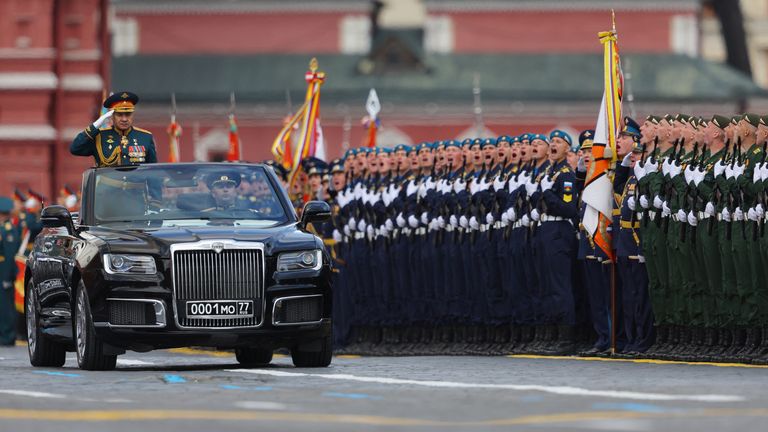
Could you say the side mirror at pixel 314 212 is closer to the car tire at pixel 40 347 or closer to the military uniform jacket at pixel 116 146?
the military uniform jacket at pixel 116 146

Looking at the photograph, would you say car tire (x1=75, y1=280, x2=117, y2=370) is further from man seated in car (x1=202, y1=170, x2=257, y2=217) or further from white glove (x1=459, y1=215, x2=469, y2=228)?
white glove (x1=459, y1=215, x2=469, y2=228)

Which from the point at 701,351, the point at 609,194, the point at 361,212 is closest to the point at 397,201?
the point at 361,212

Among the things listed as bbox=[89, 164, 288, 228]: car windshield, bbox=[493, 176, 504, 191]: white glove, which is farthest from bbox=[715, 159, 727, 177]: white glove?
bbox=[493, 176, 504, 191]: white glove

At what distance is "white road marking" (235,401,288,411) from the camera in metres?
14.1

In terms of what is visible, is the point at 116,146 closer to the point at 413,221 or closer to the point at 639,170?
the point at 639,170

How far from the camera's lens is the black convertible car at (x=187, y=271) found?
1825 centimetres

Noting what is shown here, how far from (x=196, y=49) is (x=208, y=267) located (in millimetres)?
56387

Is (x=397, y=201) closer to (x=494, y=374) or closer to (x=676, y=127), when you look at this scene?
(x=676, y=127)

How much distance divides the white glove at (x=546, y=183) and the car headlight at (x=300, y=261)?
162 inches

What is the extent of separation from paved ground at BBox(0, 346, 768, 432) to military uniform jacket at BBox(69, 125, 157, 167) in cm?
204

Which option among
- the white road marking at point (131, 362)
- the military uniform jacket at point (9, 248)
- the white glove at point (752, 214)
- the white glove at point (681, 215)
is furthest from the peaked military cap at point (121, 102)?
the military uniform jacket at point (9, 248)

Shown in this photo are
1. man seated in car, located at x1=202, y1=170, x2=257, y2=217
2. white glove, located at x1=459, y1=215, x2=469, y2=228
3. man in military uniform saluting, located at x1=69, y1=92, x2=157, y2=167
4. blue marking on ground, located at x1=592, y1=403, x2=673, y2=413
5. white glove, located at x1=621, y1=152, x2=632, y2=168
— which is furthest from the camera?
white glove, located at x1=459, y1=215, x2=469, y2=228

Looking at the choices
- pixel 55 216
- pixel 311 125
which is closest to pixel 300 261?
pixel 55 216

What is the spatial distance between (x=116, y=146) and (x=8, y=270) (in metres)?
11.7
